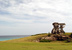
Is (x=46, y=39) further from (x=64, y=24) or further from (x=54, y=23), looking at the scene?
(x=64, y=24)

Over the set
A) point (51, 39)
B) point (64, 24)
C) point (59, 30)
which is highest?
point (64, 24)

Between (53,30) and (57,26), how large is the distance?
289cm

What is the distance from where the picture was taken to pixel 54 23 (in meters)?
44.4

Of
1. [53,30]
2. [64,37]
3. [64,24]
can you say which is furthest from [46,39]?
[64,24]

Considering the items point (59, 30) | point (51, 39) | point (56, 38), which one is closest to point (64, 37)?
point (56, 38)

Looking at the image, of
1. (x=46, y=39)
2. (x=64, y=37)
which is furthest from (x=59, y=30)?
(x=46, y=39)

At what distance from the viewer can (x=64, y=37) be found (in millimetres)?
36125

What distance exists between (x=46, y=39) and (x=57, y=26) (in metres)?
12.6

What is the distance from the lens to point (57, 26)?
4491 cm

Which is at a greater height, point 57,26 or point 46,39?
point 57,26

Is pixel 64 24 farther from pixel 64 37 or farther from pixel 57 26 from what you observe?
pixel 64 37

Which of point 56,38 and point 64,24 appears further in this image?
point 64,24

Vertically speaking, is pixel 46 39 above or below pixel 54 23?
below

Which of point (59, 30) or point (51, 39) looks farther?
point (59, 30)
